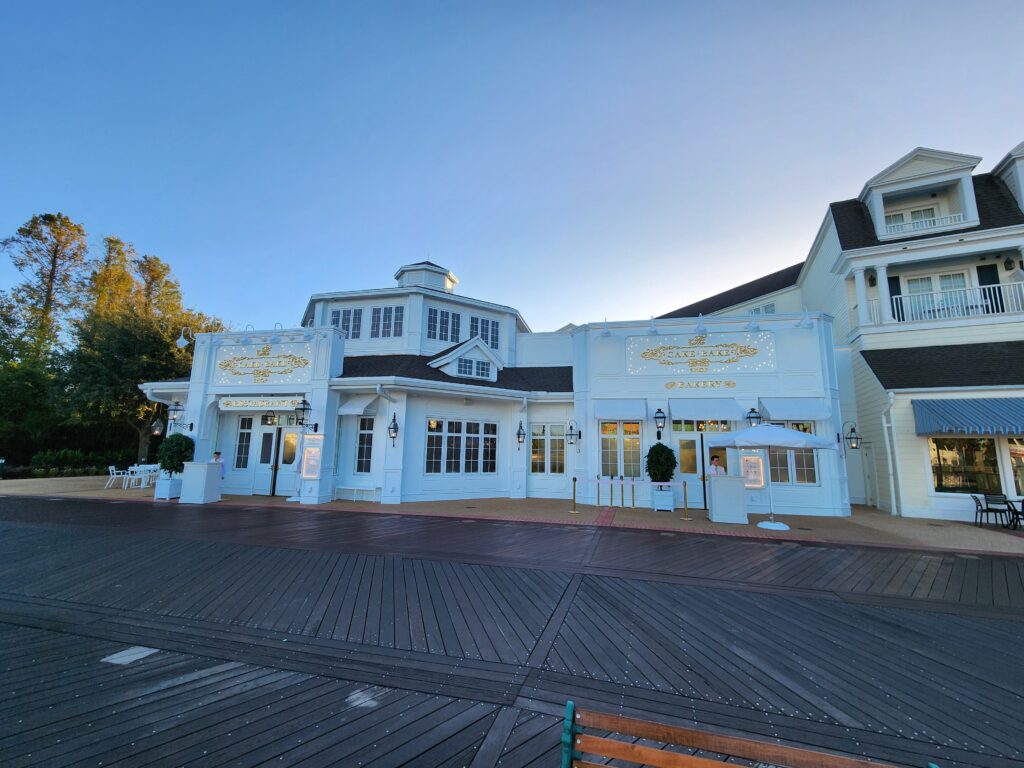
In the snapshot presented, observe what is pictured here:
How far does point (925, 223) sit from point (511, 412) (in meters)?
14.9

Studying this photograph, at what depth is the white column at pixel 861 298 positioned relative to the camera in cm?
1299

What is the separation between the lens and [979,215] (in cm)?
1267

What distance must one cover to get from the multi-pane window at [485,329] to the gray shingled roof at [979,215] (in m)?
12.6

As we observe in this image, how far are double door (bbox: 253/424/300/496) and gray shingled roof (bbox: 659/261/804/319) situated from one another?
21.2 metres

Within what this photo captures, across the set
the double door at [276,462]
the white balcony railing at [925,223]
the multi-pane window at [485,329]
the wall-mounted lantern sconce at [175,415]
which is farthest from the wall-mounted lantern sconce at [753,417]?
the wall-mounted lantern sconce at [175,415]

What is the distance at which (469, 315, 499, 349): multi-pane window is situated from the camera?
56.7 feet

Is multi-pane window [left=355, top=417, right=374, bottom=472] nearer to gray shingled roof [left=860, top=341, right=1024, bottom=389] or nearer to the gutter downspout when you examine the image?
the gutter downspout

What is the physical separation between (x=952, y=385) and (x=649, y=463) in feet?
26.7

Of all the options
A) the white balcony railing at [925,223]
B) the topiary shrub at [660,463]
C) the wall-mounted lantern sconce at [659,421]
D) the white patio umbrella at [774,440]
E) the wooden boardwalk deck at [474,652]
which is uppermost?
the white balcony railing at [925,223]

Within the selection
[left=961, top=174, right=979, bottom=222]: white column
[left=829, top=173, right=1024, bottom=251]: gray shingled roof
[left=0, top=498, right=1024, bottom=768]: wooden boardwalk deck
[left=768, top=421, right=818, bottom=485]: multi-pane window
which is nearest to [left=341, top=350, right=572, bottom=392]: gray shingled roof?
[left=768, top=421, right=818, bottom=485]: multi-pane window

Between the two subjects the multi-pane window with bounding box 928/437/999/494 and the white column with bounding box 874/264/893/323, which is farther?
the white column with bounding box 874/264/893/323

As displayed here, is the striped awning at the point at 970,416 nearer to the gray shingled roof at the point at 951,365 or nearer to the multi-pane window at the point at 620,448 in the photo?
the gray shingled roof at the point at 951,365

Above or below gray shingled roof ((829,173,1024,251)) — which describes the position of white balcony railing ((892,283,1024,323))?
below

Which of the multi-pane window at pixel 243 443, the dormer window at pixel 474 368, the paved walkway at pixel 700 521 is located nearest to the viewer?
the paved walkway at pixel 700 521
